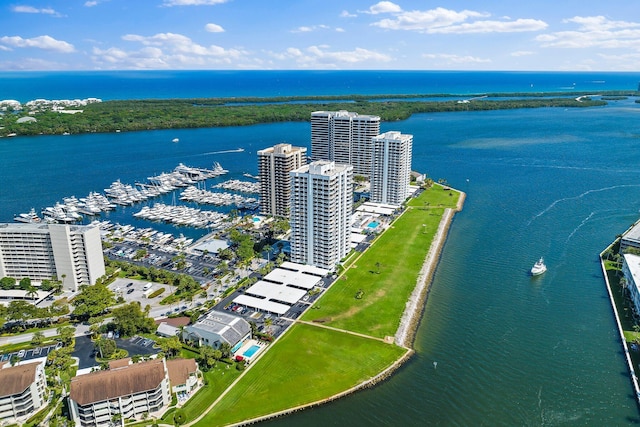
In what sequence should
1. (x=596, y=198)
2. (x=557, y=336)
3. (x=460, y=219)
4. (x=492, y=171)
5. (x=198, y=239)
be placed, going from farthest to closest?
1. (x=492, y=171)
2. (x=596, y=198)
3. (x=460, y=219)
4. (x=198, y=239)
5. (x=557, y=336)

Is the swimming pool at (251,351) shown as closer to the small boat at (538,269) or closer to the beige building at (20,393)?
the beige building at (20,393)

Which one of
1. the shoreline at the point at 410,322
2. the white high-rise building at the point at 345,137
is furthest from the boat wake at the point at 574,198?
the white high-rise building at the point at 345,137

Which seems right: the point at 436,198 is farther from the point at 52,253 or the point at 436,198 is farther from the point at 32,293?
the point at 32,293

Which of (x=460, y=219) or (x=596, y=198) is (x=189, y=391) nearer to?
(x=460, y=219)

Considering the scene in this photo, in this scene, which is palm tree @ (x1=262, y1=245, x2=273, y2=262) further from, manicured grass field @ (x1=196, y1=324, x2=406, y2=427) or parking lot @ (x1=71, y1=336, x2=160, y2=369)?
parking lot @ (x1=71, y1=336, x2=160, y2=369)

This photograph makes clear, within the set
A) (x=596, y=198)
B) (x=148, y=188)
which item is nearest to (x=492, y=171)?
(x=596, y=198)

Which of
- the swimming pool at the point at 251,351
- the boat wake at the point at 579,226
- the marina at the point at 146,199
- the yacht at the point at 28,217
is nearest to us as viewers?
the swimming pool at the point at 251,351
